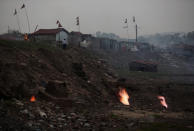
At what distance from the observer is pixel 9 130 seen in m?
7.68

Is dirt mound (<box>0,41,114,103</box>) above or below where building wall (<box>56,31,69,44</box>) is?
below

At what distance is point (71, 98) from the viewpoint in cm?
1307

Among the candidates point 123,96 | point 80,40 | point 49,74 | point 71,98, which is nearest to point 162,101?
point 123,96

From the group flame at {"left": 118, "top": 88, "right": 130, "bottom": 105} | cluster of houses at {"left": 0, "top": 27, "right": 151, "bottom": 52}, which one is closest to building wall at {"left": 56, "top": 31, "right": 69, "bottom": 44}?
cluster of houses at {"left": 0, "top": 27, "right": 151, "bottom": 52}

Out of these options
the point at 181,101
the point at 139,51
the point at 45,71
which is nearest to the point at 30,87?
the point at 45,71

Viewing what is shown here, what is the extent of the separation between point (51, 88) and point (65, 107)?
240 centimetres

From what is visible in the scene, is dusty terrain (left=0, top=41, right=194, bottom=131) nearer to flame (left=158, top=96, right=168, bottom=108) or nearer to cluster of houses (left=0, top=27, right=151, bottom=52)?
flame (left=158, top=96, right=168, bottom=108)

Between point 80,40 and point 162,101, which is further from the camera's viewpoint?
point 80,40

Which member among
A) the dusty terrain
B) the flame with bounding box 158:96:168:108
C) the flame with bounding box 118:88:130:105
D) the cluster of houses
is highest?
the cluster of houses

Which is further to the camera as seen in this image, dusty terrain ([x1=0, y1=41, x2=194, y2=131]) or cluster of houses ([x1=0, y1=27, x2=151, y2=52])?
cluster of houses ([x1=0, y1=27, x2=151, y2=52])

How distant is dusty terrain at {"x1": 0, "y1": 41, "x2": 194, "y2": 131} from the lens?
9.38 m

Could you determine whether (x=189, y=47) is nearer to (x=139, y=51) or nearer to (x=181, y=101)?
(x=139, y=51)

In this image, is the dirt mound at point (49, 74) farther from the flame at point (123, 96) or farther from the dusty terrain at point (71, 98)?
the flame at point (123, 96)

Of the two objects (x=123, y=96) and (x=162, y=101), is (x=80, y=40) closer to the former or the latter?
(x=123, y=96)
